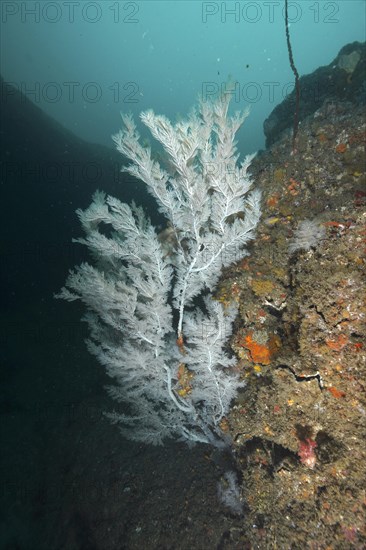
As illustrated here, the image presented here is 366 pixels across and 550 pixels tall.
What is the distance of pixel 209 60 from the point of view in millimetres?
152875

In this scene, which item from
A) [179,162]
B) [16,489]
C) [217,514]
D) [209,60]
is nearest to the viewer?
[179,162]

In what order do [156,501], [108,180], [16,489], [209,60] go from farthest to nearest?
[209,60] < [108,180] < [16,489] < [156,501]

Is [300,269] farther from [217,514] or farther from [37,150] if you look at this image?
[37,150]

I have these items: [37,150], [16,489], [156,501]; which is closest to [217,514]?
[156,501]

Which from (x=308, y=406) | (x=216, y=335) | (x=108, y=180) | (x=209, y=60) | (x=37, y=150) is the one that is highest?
(x=209, y=60)

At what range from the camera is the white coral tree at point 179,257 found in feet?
12.2

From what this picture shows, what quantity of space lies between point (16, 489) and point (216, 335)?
5612 millimetres

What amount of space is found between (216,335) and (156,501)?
2.83 m

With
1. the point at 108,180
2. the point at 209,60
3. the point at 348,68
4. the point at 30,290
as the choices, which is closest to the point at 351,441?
the point at 348,68

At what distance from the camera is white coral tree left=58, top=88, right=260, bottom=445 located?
12.2 feet

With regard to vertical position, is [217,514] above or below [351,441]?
below

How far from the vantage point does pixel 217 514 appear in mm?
4043

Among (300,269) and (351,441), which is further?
(300,269)

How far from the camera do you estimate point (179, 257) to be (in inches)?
163
